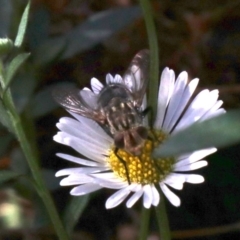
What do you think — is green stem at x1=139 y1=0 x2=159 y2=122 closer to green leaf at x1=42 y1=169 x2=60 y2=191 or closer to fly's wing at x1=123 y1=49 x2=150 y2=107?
fly's wing at x1=123 y1=49 x2=150 y2=107

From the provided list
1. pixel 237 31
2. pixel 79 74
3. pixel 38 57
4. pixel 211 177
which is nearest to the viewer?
pixel 38 57

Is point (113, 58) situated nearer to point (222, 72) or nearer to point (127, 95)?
point (222, 72)

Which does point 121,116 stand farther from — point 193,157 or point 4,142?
point 4,142

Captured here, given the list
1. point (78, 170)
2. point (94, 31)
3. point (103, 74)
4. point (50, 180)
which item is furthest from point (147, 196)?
point (103, 74)

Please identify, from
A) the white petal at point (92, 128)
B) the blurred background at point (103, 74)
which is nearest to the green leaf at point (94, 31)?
the blurred background at point (103, 74)

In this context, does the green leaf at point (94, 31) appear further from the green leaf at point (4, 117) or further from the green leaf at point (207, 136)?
the green leaf at point (207, 136)

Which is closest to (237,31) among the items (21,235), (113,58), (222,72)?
(222,72)
